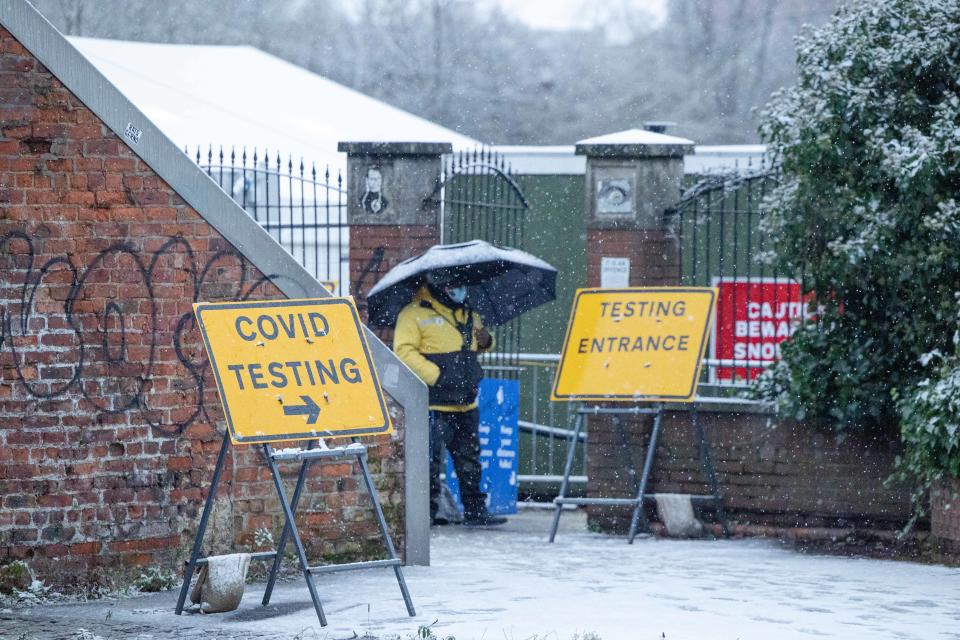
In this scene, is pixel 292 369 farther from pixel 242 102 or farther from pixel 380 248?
pixel 242 102

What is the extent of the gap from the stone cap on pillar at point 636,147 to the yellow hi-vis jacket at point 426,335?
1665mm

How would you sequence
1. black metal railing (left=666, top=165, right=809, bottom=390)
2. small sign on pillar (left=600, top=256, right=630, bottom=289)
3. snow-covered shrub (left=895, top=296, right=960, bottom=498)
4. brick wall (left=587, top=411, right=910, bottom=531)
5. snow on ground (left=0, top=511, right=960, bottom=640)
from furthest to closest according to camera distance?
black metal railing (left=666, top=165, right=809, bottom=390)
small sign on pillar (left=600, top=256, right=630, bottom=289)
brick wall (left=587, top=411, right=910, bottom=531)
snow-covered shrub (left=895, top=296, right=960, bottom=498)
snow on ground (left=0, top=511, right=960, bottom=640)

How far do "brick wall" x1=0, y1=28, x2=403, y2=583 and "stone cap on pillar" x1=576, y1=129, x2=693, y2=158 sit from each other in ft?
13.2

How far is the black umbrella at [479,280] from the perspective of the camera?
11.4m

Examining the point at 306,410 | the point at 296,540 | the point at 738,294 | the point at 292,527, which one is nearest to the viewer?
the point at 296,540

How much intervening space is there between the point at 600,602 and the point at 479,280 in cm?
413

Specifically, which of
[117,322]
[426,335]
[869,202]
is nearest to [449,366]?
[426,335]

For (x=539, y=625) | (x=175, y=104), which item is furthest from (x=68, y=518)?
(x=175, y=104)

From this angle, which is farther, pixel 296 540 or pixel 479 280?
pixel 479 280

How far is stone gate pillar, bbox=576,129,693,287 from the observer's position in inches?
475

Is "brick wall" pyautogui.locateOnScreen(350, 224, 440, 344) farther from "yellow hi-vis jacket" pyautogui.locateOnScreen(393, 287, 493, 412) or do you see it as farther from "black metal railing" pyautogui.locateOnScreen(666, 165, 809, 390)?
"black metal railing" pyautogui.locateOnScreen(666, 165, 809, 390)

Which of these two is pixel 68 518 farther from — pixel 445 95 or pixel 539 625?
pixel 445 95

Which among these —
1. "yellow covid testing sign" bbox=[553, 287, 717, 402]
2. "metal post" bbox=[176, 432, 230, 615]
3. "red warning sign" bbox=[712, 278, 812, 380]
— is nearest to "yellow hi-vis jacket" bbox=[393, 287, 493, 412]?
"yellow covid testing sign" bbox=[553, 287, 717, 402]

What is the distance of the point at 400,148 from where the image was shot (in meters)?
12.0
